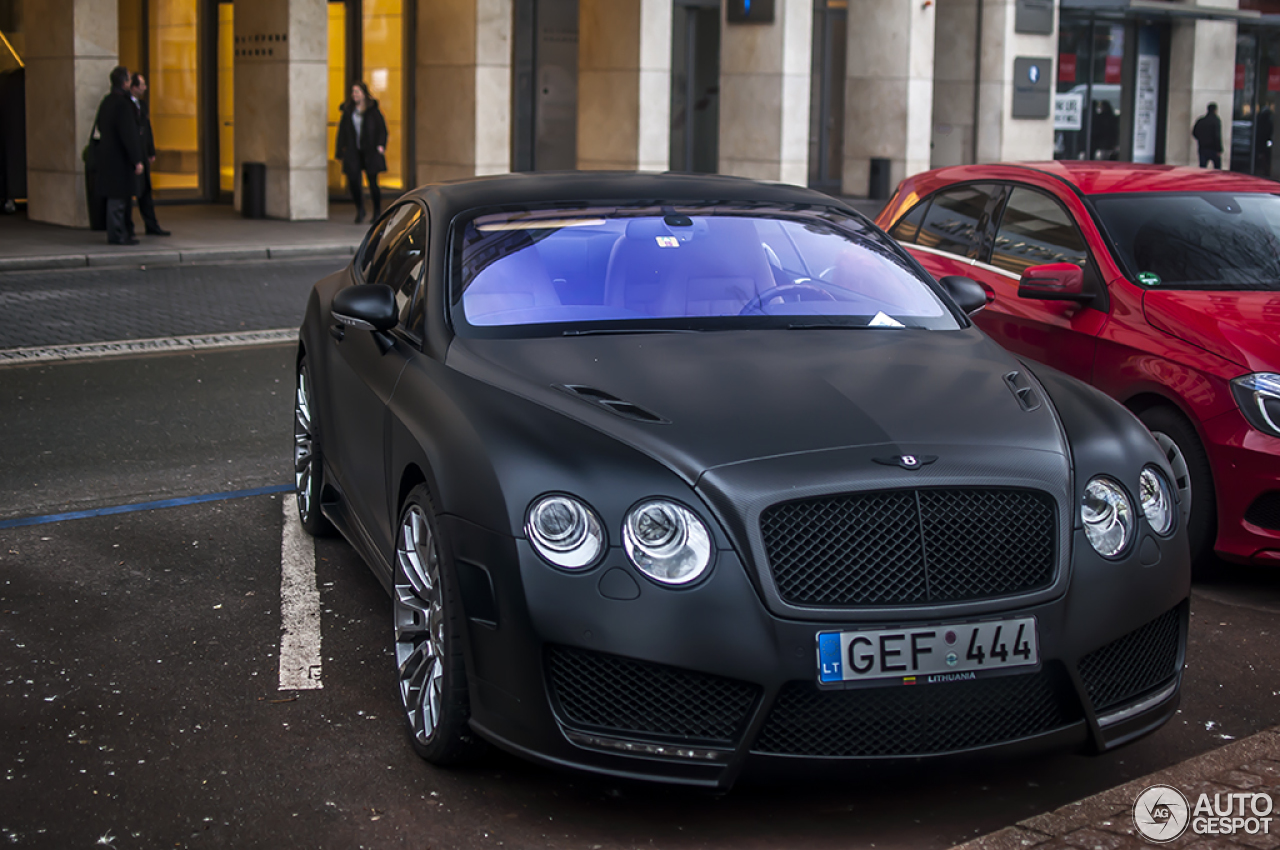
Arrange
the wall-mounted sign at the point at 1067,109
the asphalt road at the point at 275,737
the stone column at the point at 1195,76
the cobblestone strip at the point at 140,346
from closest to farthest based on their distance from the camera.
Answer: the asphalt road at the point at 275,737, the cobblestone strip at the point at 140,346, the wall-mounted sign at the point at 1067,109, the stone column at the point at 1195,76

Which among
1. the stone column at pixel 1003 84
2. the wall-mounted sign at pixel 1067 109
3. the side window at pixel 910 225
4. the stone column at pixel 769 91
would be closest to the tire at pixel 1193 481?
the side window at pixel 910 225

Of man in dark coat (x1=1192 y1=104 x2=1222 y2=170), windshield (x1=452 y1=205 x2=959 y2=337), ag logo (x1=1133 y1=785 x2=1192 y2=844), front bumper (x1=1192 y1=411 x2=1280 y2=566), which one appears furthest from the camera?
man in dark coat (x1=1192 y1=104 x2=1222 y2=170)

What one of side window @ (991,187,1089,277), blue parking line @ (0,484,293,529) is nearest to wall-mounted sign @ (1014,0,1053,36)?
side window @ (991,187,1089,277)

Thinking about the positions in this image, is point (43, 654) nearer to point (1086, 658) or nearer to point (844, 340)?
point (844, 340)

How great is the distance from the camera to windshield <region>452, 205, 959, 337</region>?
479 centimetres

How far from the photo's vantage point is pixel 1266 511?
18.7ft

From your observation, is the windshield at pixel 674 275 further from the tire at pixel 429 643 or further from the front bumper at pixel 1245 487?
the front bumper at pixel 1245 487

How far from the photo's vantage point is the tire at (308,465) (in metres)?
6.21

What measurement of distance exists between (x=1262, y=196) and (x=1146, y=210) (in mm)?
732

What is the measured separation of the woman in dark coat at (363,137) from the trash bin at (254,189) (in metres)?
1.41

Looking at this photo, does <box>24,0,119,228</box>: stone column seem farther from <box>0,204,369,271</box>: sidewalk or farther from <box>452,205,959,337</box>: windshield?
<box>452,205,959,337</box>: windshield

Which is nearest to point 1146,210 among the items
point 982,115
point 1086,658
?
point 1086,658

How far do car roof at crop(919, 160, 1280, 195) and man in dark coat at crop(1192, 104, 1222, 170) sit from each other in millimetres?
25933

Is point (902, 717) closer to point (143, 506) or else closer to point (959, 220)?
point (143, 506)
